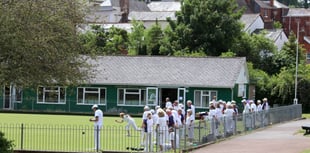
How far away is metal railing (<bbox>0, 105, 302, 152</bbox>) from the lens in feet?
95.6

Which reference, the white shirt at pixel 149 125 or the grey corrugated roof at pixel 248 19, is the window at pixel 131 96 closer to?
the white shirt at pixel 149 125

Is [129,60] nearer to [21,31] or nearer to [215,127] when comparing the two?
[215,127]

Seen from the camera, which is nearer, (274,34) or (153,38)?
(153,38)

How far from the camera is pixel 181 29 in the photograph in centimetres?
8219

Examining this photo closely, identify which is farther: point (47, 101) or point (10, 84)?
point (47, 101)

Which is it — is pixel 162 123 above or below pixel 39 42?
below

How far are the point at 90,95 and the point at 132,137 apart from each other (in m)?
28.9

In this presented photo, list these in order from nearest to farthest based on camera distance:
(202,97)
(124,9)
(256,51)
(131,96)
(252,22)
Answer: (202,97) < (131,96) < (256,51) < (252,22) < (124,9)

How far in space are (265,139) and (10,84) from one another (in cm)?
1387

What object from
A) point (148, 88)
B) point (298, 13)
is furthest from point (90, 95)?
point (298, 13)

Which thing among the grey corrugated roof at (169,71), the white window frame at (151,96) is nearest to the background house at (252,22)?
the grey corrugated roof at (169,71)

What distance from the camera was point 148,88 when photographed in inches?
2443

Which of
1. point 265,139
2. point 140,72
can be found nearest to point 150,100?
point 140,72

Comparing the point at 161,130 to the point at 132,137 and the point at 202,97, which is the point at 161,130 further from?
the point at 202,97
